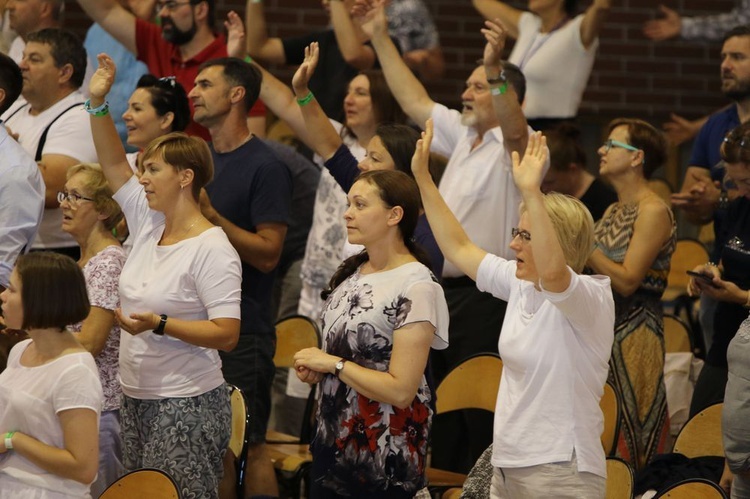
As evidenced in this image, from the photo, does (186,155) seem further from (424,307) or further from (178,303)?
(424,307)

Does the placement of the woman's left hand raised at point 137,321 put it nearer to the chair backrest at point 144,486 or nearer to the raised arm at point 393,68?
the chair backrest at point 144,486

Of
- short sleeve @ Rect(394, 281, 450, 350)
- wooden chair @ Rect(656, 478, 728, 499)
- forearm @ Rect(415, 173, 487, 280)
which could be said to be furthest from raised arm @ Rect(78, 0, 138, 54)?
wooden chair @ Rect(656, 478, 728, 499)

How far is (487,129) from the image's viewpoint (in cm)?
493

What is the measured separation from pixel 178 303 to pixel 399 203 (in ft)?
2.39

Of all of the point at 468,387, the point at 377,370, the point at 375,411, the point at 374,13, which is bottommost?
the point at 468,387

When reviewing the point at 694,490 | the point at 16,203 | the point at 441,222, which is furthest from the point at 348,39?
the point at 694,490

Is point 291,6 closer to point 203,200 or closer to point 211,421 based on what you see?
point 203,200

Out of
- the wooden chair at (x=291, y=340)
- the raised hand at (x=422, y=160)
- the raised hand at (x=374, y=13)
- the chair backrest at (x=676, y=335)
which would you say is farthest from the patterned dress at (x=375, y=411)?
the chair backrest at (x=676, y=335)

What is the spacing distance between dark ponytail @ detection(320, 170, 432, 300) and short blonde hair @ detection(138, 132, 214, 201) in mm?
535

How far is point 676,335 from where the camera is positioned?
213 inches

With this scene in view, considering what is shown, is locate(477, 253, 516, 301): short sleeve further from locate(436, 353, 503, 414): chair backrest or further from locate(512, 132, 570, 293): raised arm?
locate(436, 353, 503, 414): chair backrest

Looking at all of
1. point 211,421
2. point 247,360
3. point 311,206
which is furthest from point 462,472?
point 311,206

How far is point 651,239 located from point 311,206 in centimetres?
188

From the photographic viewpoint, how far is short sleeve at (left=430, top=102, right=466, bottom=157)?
16.9 ft
